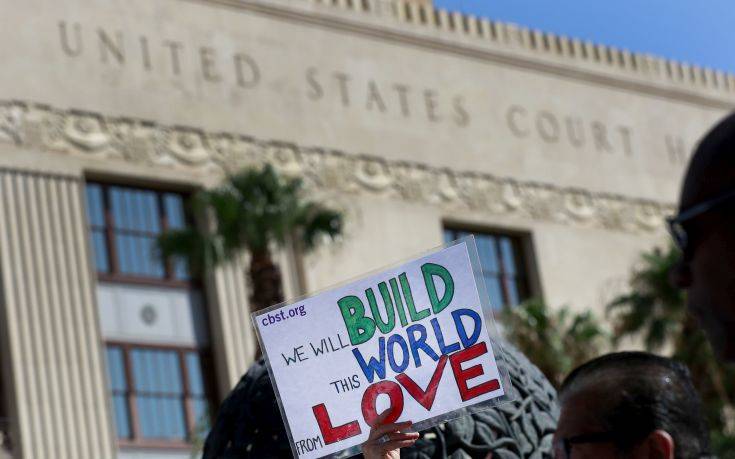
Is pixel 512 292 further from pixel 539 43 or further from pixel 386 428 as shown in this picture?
pixel 386 428

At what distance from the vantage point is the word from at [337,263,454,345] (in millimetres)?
4832

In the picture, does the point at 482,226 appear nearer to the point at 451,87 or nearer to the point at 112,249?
the point at 451,87

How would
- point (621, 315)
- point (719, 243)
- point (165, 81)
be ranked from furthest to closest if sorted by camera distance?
point (621, 315) → point (165, 81) → point (719, 243)

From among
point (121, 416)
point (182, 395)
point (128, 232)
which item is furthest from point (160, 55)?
point (121, 416)

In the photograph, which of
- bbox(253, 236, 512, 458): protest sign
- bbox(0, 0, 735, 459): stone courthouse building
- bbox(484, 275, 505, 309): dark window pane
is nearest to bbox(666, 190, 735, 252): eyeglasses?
bbox(253, 236, 512, 458): protest sign

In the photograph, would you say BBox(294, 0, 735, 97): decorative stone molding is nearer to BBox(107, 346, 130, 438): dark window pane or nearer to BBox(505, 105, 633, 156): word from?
BBox(505, 105, 633, 156): word from

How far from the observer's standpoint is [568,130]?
1419 inches

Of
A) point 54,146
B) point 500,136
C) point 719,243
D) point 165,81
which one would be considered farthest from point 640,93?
point 719,243

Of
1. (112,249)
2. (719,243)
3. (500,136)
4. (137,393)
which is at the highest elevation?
(500,136)

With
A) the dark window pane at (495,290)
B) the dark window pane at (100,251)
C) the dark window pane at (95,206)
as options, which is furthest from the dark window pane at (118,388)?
the dark window pane at (495,290)

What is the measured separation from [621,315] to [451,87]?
5.48 meters

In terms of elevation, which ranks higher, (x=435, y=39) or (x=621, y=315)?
(x=435, y=39)

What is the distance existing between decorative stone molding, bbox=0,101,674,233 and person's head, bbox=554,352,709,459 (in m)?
24.7

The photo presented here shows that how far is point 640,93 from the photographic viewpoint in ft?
125
